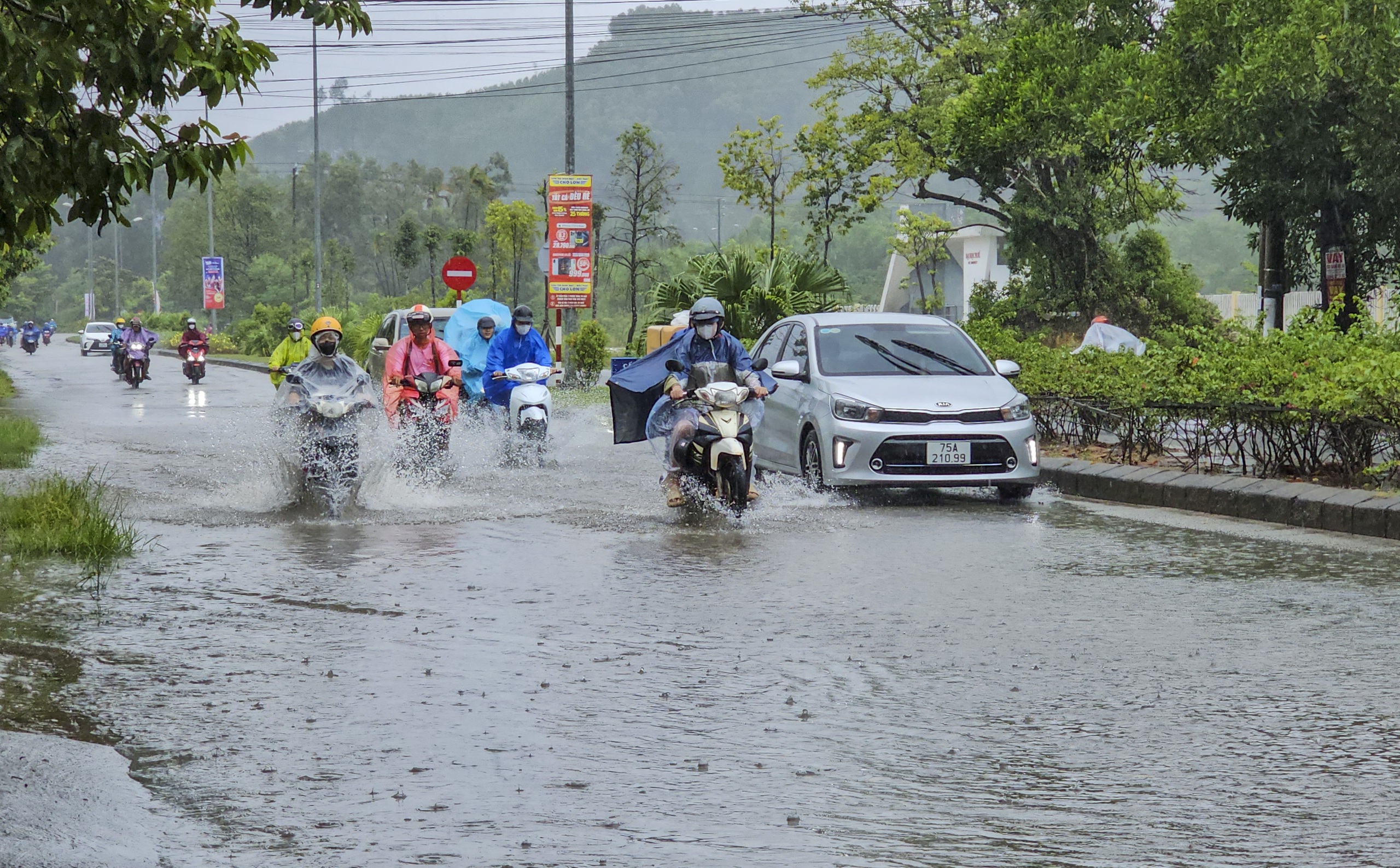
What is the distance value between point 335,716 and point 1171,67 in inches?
632

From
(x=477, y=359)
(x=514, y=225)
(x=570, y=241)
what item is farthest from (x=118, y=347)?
(x=477, y=359)

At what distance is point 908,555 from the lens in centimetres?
1025

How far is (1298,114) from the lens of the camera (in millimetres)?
18406

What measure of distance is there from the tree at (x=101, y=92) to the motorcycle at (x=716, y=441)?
6.84m

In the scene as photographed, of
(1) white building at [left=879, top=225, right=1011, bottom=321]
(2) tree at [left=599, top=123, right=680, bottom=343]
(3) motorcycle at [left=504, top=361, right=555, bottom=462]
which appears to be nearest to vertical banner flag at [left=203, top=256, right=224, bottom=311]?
(2) tree at [left=599, top=123, right=680, bottom=343]

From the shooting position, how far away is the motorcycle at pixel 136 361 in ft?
123

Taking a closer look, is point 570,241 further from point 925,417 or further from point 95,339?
point 95,339

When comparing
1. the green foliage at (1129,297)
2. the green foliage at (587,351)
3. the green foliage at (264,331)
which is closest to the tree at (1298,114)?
the green foliage at (1129,297)

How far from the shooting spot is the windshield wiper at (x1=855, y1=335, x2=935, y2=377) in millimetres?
14312

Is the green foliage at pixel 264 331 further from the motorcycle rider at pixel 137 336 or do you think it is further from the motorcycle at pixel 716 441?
the motorcycle at pixel 716 441

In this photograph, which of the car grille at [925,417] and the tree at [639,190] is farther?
the tree at [639,190]

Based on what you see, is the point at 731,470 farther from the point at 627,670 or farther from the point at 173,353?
the point at 173,353

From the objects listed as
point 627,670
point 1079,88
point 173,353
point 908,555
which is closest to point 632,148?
point 1079,88

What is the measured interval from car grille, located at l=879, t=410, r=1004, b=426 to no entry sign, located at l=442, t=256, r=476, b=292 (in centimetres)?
1953
